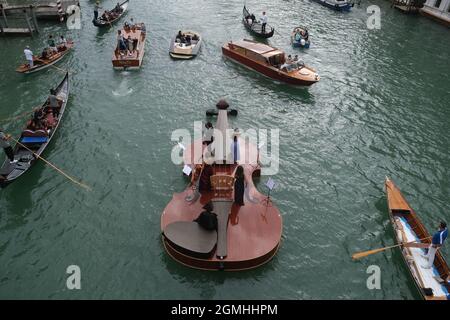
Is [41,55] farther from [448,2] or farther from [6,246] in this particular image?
[448,2]

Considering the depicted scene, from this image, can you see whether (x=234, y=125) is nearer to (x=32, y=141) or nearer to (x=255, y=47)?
(x=255, y=47)

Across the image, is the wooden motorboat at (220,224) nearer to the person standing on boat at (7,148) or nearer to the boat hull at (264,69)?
the person standing on boat at (7,148)

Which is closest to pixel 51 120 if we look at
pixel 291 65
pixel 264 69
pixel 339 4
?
pixel 264 69

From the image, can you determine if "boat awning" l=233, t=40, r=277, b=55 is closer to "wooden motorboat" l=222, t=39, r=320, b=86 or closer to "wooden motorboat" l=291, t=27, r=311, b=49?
"wooden motorboat" l=222, t=39, r=320, b=86

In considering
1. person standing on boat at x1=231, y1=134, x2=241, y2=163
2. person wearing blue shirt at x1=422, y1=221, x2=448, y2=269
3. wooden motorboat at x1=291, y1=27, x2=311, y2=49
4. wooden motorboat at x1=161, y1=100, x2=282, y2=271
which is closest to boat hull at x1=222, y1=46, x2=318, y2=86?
wooden motorboat at x1=291, y1=27, x2=311, y2=49

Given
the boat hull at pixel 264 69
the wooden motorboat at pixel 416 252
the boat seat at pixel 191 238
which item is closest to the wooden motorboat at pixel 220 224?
the boat seat at pixel 191 238

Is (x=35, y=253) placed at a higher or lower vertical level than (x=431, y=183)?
lower
